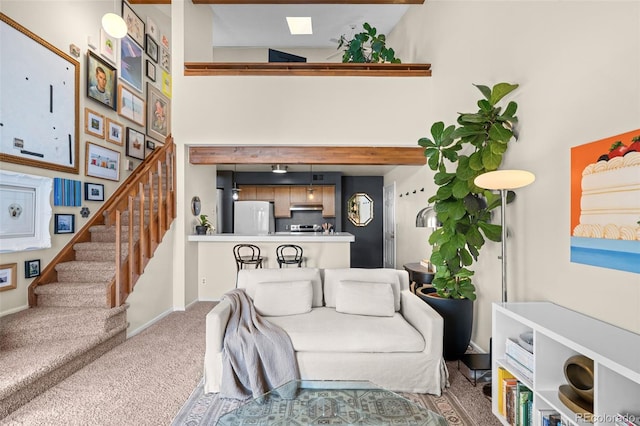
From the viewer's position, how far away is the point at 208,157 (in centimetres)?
468

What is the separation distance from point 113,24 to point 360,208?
238 inches

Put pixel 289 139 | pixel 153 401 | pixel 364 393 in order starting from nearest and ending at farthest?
pixel 364 393
pixel 153 401
pixel 289 139

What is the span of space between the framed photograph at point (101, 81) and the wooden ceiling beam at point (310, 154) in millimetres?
1291

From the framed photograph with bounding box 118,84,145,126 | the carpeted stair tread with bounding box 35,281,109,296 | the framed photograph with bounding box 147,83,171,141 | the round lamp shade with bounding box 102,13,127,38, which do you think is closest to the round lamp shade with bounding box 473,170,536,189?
the carpeted stair tread with bounding box 35,281,109,296

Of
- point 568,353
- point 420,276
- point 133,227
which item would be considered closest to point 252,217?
point 133,227

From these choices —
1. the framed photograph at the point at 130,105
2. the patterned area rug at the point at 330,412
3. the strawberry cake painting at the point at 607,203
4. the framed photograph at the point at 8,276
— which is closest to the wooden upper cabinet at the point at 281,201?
the framed photograph at the point at 130,105

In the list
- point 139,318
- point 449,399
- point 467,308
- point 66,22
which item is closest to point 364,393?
point 449,399

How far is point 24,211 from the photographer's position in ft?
10.7

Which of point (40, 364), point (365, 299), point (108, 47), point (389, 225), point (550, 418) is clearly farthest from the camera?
point (389, 225)

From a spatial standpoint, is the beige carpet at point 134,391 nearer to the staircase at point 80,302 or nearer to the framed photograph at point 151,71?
the staircase at point 80,302

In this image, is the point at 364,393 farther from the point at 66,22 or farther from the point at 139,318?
the point at 66,22

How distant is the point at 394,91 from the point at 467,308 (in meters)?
3.09

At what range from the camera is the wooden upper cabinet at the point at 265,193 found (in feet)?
25.9

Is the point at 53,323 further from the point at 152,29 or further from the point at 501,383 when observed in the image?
the point at 152,29
